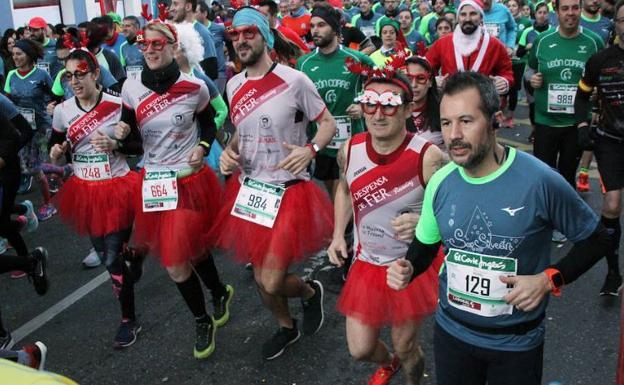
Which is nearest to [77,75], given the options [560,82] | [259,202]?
[259,202]

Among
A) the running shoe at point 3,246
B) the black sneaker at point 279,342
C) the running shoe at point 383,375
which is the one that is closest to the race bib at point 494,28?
the black sneaker at point 279,342

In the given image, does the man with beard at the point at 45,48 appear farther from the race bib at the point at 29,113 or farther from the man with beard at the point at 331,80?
the man with beard at the point at 331,80

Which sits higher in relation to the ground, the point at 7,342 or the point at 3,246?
the point at 7,342

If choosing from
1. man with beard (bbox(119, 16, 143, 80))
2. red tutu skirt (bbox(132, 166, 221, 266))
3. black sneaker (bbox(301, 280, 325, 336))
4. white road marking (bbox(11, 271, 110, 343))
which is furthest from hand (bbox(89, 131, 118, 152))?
man with beard (bbox(119, 16, 143, 80))

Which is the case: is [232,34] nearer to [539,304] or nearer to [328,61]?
[328,61]

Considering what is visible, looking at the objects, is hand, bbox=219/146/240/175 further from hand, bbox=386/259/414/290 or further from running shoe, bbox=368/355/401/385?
hand, bbox=386/259/414/290

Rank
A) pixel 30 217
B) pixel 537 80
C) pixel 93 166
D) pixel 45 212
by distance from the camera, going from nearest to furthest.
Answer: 1. pixel 93 166
2. pixel 537 80
3. pixel 30 217
4. pixel 45 212

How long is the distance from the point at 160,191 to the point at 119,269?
65 cm

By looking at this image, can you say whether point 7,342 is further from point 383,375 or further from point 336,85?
point 336,85

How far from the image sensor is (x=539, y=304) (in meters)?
2.41

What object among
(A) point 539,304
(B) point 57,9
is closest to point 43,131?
(A) point 539,304

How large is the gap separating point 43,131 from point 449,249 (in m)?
6.85

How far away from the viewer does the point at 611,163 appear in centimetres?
472

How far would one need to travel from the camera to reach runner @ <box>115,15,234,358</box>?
428cm
